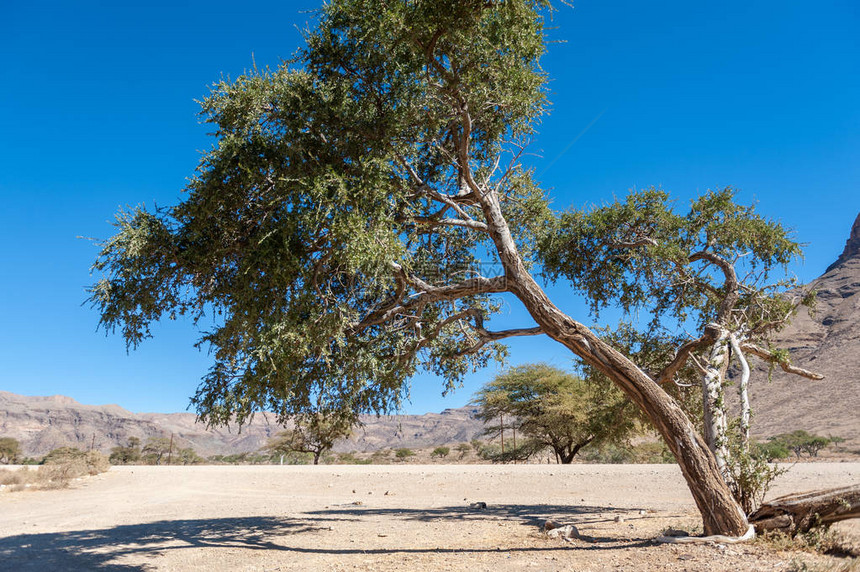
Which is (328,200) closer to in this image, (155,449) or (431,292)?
(431,292)

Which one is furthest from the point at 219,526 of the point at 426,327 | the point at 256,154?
the point at 256,154

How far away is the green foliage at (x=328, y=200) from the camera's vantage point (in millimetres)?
7664

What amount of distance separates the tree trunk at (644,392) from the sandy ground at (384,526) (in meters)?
0.54

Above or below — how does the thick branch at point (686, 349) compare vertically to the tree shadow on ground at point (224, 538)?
above

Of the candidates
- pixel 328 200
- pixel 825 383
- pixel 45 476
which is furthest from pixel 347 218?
pixel 825 383

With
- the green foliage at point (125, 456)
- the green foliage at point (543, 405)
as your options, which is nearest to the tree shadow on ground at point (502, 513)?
the green foliage at point (543, 405)

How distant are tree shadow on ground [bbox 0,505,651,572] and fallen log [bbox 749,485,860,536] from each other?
1.73m

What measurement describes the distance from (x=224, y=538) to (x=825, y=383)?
65626mm

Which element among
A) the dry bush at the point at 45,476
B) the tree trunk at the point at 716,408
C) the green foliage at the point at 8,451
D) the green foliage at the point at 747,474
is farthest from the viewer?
the green foliage at the point at 8,451

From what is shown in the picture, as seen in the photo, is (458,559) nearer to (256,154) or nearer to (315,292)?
(315,292)

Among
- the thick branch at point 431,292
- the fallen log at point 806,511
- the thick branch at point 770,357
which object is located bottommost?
the fallen log at point 806,511

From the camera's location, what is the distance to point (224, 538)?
10883 millimetres

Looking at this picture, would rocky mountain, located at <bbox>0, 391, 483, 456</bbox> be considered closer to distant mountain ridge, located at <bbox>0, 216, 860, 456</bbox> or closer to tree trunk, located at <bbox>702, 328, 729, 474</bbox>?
distant mountain ridge, located at <bbox>0, 216, 860, 456</bbox>

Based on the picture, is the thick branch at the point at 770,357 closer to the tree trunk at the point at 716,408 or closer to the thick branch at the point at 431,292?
the tree trunk at the point at 716,408
